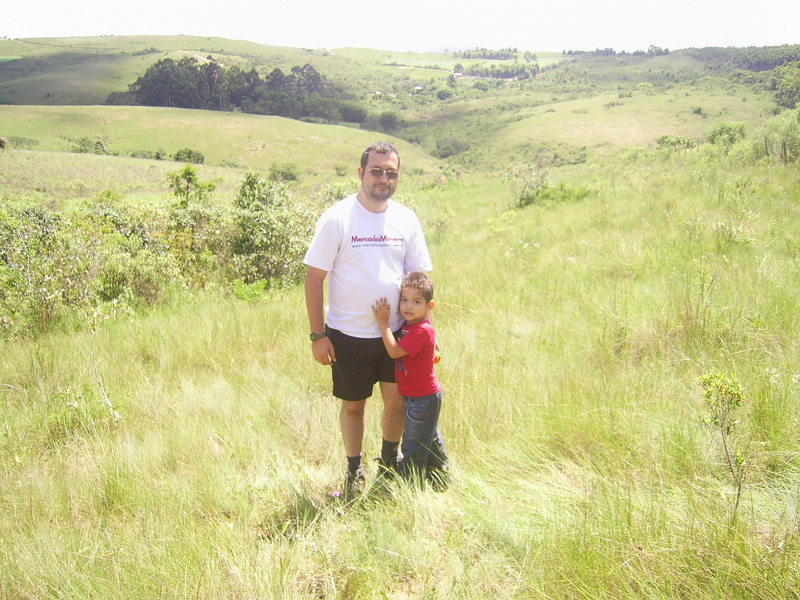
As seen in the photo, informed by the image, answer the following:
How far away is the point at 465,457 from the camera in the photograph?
8.99 feet

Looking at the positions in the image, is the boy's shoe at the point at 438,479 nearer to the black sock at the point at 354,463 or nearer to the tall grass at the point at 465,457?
the tall grass at the point at 465,457

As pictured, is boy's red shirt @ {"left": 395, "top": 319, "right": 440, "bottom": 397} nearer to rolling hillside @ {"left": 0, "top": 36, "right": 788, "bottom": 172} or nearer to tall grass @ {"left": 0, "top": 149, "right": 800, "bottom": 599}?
tall grass @ {"left": 0, "top": 149, "right": 800, "bottom": 599}

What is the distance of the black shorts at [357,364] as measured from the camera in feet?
Result: 8.35

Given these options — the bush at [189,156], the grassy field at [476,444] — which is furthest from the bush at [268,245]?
the bush at [189,156]

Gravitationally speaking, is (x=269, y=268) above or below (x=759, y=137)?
below

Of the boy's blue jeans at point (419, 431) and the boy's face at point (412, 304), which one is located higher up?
the boy's face at point (412, 304)

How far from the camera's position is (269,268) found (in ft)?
26.1

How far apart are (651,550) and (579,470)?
29.4 inches

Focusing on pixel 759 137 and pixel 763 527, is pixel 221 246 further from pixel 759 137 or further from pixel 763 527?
pixel 759 137

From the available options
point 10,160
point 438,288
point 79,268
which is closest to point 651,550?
point 438,288

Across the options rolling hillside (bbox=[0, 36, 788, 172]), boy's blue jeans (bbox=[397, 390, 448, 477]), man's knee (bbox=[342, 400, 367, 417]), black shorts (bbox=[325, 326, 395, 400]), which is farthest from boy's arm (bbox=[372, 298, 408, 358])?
rolling hillside (bbox=[0, 36, 788, 172])

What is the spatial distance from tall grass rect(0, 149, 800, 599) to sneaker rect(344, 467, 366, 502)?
0.11m

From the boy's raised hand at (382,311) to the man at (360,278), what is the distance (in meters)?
0.04

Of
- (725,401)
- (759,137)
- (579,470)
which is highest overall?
(759,137)
